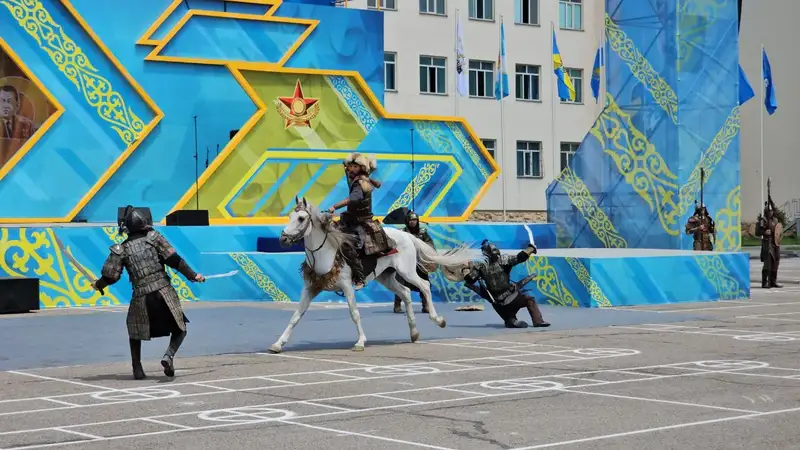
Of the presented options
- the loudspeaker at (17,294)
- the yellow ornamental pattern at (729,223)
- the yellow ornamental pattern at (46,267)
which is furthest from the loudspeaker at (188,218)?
the yellow ornamental pattern at (729,223)

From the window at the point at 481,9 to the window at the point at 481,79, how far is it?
210 centimetres

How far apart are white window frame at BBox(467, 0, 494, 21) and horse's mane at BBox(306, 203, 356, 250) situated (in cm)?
4352

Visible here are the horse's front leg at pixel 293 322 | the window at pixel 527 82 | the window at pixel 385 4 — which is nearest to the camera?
the horse's front leg at pixel 293 322

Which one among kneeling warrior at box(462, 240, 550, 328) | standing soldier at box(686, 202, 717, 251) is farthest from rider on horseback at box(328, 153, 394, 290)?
standing soldier at box(686, 202, 717, 251)

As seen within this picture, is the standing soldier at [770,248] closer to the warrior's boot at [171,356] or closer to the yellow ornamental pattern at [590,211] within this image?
the yellow ornamental pattern at [590,211]

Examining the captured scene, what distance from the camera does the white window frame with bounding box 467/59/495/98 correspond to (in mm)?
60469

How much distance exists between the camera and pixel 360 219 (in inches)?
705

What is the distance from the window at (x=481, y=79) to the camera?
2382 inches

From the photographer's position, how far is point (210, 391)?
1348cm

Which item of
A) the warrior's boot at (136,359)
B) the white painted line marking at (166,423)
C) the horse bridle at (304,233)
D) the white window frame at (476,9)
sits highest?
the white window frame at (476,9)

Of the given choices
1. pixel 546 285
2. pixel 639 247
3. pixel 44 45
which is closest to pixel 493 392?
Answer: pixel 546 285

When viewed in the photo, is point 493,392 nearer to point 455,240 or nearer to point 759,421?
point 759,421

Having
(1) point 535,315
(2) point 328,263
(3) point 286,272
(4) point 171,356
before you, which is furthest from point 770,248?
(4) point 171,356

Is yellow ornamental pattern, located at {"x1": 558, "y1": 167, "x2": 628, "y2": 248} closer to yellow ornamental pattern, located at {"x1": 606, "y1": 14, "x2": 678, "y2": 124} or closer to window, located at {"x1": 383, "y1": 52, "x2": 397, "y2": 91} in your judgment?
yellow ornamental pattern, located at {"x1": 606, "y1": 14, "x2": 678, "y2": 124}
